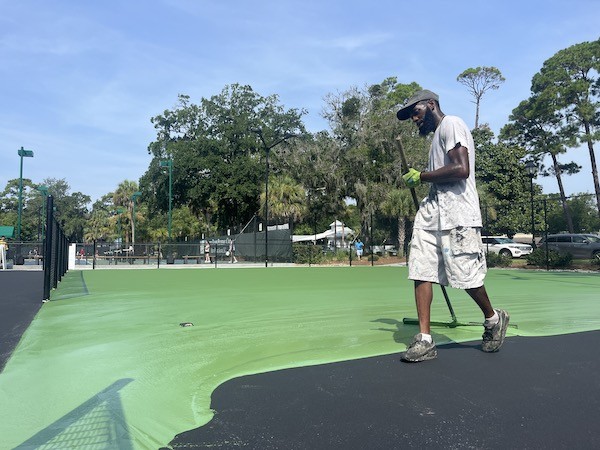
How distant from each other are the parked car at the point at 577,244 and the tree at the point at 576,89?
41.6ft

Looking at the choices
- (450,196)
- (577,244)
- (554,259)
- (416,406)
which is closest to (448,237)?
(450,196)

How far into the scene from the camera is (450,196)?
346 centimetres

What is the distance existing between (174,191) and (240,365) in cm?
4338

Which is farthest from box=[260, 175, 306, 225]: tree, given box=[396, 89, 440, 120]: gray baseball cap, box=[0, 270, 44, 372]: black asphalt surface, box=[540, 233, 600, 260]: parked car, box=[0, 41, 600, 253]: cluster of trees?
box=[396, 89, 440, 120]: gray baseball cap

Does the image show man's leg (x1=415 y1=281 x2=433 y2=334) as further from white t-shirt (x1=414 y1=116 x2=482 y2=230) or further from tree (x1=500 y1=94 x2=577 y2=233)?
tree (x1=500 y1=94 x2=577 y2=233)

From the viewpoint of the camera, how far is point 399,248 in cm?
3128

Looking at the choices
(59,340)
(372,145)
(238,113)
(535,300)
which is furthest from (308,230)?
(59,340)

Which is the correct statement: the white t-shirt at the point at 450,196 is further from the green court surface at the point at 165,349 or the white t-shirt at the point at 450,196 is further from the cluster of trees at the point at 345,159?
the cluster of trees at the point at 345,159

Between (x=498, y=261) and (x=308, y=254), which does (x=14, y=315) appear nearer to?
(x=498, y=261)

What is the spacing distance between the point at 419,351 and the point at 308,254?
25.6m

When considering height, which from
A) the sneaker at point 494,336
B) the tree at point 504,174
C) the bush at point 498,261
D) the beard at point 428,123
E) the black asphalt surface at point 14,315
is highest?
the tree at point 504,174

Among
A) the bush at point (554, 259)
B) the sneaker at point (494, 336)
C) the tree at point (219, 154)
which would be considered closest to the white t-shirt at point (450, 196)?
the sneaker at point (494, 336)

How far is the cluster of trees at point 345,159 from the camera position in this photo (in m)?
33.3

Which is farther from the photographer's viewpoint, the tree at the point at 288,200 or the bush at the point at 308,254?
the tree at the point at 288,200
